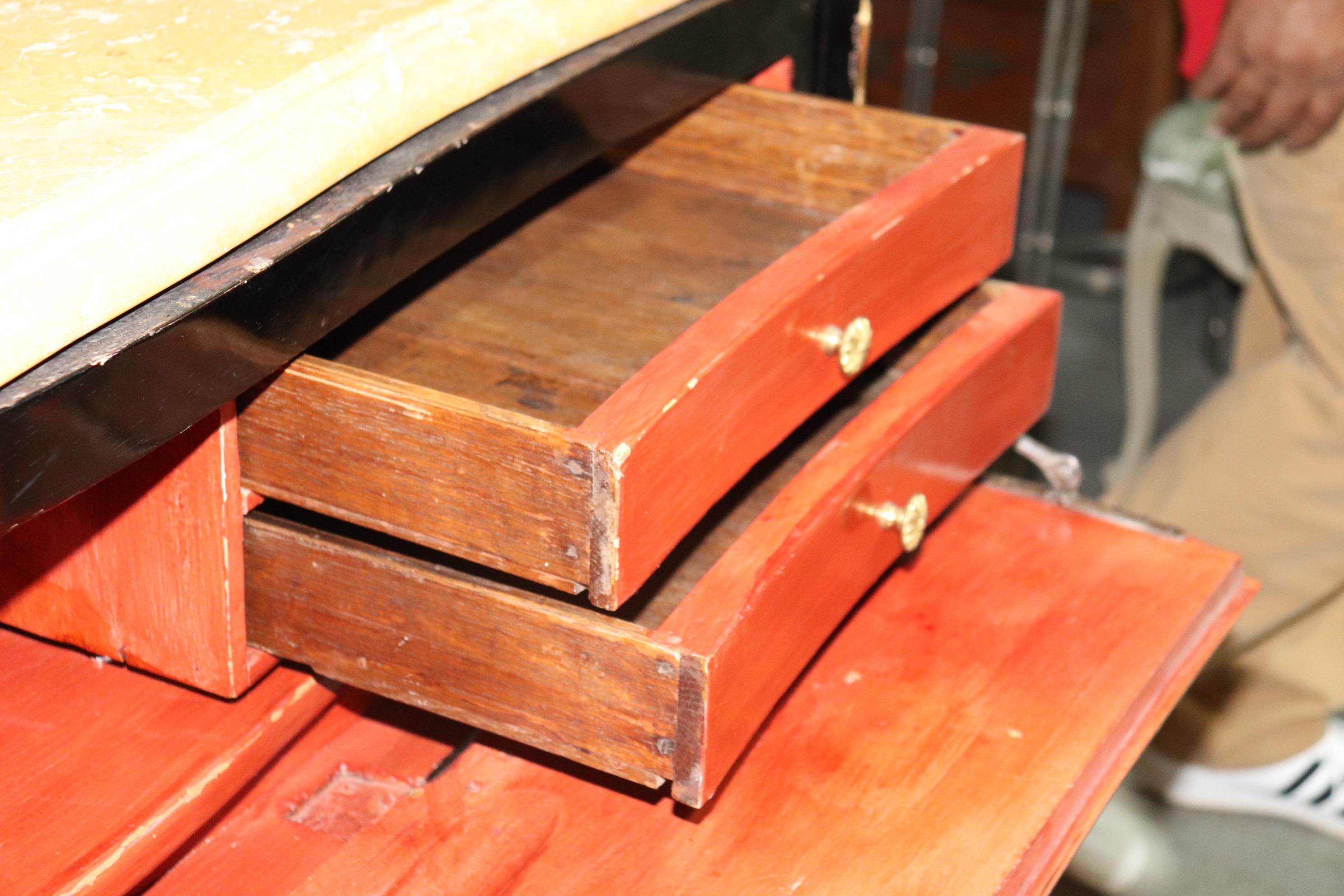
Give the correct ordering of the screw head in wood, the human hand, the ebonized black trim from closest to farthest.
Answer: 1. the ebonized black trim
2. the screw head in wood
3. the human hand

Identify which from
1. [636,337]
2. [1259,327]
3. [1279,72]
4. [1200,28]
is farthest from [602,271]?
[1259,327]

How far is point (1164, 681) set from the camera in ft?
2.67

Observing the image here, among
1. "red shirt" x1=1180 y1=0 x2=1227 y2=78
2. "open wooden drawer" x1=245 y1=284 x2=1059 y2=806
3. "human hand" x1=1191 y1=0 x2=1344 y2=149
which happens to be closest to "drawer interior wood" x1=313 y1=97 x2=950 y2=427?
"open wooden drawer" x1=245 y1=284 x2=1059 y2=806

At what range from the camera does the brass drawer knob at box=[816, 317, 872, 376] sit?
73 cm

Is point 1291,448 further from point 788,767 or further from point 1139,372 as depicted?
point 788,767

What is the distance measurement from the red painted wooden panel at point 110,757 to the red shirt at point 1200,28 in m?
1.21

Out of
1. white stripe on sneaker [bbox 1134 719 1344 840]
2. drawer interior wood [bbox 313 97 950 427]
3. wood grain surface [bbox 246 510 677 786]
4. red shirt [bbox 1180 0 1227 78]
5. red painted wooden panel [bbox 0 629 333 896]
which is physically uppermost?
red shirt [bbox 1180 0 1227 78]

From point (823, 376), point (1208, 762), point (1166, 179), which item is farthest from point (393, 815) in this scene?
point (1166, 179)

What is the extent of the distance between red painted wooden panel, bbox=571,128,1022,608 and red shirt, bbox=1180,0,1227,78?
750 millimetres

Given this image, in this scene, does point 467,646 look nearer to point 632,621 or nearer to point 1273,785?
point 632,621

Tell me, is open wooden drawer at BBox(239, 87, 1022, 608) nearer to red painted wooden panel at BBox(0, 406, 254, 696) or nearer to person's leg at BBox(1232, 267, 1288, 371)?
red painted wooden panel at BBox(0, 406, 254, 696)

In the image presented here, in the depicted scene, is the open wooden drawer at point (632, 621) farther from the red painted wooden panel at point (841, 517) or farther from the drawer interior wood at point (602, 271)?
the drawer interior wood at point (602, 271)

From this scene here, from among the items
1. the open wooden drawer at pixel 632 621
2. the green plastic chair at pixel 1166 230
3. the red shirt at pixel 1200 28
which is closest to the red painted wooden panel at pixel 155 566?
the open wooden drawer at pixel 632 621

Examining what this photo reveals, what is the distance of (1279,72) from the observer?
1.36 m
